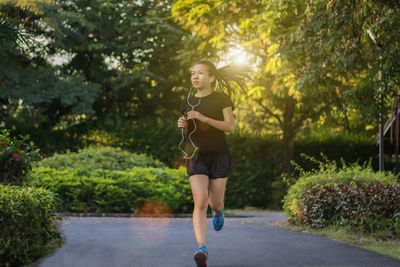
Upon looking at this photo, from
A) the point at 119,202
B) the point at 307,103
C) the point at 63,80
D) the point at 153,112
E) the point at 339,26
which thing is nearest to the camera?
the point at 339,26

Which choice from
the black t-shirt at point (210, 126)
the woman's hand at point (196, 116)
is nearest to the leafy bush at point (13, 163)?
the black t-shirt at point (210, 126)

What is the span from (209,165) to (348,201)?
4419 millimetres

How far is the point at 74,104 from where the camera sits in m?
21.7

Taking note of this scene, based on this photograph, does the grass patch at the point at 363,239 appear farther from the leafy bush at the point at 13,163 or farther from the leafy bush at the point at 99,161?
the leafy bush at the point at 99,161

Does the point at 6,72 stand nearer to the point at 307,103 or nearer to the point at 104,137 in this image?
the point at 104,137

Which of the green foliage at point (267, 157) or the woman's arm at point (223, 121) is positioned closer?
the woman's arm at point (223, 121)

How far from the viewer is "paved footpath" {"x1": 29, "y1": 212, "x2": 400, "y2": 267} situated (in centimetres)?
695

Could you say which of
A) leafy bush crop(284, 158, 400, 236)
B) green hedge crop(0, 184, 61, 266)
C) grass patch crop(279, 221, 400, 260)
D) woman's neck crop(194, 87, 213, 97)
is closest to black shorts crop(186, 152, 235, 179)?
woman's neck crop(194, 87, 213, 97)

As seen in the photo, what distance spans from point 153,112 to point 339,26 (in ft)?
51.2

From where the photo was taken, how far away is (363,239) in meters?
9.14

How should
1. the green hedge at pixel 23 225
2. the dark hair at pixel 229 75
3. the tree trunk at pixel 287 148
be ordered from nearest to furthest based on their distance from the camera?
1. the green hedge at pixel 23 225
2. the dark hair at pixel 229 75
3. the tree trunk at pixel 287 148

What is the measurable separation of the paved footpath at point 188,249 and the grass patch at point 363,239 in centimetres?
25

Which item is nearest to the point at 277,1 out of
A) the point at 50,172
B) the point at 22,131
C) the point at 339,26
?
the point at 339,26

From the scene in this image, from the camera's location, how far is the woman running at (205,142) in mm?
6633
